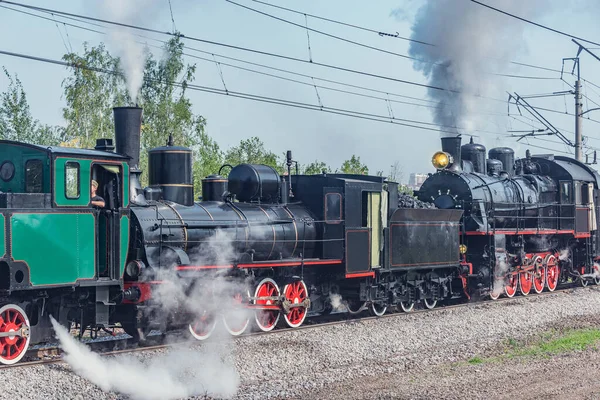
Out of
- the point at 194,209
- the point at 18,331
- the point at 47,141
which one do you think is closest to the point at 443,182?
the point at 194,209

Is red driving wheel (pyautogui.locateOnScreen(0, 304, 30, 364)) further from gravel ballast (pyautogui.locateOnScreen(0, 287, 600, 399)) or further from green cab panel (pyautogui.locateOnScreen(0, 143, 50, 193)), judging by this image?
green cab panel (pyautogui.locateOnScreen(0, 143, 50, 193))

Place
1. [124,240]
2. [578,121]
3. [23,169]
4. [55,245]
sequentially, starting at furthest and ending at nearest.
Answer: [578,121] < [124,240] < [23,169] < [55,245]

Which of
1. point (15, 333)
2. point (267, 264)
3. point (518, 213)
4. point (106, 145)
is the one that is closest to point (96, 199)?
point (106, 145)

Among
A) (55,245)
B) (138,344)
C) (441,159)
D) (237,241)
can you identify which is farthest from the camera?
(441,159)

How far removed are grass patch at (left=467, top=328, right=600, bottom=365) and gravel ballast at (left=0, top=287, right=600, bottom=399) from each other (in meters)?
0.38

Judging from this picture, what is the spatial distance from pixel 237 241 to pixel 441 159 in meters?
8.92

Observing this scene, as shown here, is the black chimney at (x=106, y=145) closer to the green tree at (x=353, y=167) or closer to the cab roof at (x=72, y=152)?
the cab roof at (x=72, y=152)

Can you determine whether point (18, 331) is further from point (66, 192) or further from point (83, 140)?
point (83, 140)

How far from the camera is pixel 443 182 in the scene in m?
21.0

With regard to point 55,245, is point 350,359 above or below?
below

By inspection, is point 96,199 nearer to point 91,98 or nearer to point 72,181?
point 72,181

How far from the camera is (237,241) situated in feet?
45.1

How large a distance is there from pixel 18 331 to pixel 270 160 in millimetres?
29826

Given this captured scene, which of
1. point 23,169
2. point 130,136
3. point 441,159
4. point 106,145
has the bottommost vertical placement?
point 23,169
